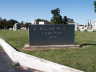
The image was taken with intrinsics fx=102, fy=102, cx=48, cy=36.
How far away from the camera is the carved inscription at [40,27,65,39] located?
18.9ft

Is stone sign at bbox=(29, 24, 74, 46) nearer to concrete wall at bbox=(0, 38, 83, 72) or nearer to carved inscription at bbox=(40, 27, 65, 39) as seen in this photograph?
carved inscription at bbox=(40, 27, 65, 39)

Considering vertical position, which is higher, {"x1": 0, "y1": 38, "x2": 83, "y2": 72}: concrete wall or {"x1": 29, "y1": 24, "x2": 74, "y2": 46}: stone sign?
{"x1": 29, "y1": 24, "x2": 74, "y2": 46}: stone sign

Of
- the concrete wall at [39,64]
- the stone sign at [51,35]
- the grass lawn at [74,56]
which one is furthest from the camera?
the stone sign at [51,35]

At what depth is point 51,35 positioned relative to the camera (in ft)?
19.2

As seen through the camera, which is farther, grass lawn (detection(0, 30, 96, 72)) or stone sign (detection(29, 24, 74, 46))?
stone sign (detection(29, 24, 74, 46))

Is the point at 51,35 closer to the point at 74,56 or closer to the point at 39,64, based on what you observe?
the point at 74,56

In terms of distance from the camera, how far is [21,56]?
3.39m

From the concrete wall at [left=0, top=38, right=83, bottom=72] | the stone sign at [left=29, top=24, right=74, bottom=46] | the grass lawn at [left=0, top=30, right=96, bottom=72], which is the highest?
the stone sign at [left=29, top=24, right=74, bottom=46]

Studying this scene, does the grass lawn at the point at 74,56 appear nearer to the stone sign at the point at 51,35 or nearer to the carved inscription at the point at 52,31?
the stone sign at the point at 51,35

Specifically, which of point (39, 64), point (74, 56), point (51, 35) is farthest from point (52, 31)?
point (39, 64)

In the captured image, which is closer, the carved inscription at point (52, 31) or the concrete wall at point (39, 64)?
the concrete wall at point (39, 64)

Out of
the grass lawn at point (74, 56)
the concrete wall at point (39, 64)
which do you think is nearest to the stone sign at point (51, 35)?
the grass lawn at point (74, 56)

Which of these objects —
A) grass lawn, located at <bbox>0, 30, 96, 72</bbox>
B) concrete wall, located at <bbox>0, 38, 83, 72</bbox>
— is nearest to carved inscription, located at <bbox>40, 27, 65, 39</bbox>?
grass lawn, located at <bbox>0, 30, 96, 72</bbox>

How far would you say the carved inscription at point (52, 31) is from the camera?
5.77 m
